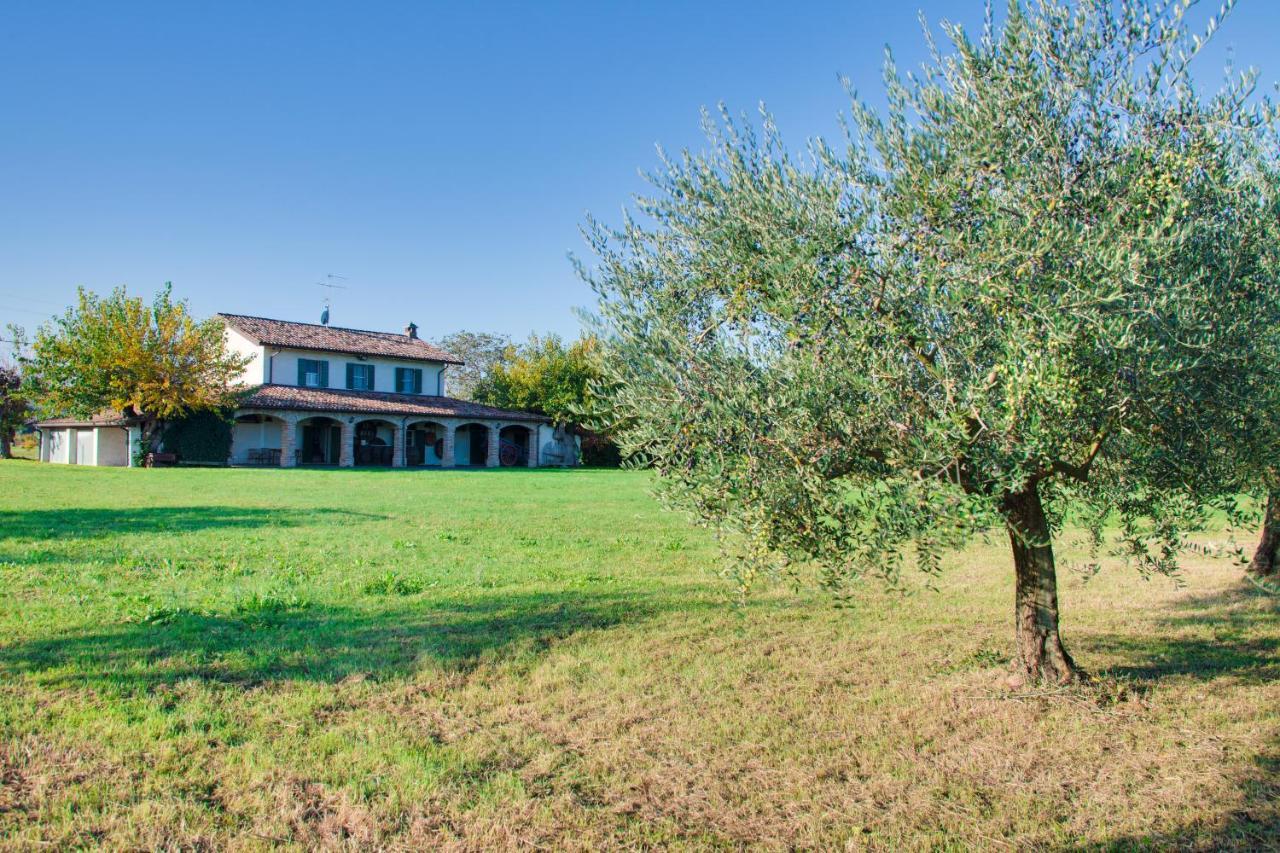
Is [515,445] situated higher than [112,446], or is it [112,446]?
[515,445]

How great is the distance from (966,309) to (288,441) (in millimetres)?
39292

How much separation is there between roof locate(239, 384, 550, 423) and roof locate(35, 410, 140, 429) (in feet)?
18.8

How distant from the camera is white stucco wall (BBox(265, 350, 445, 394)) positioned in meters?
42.2

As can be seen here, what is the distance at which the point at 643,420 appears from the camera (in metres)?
6.07

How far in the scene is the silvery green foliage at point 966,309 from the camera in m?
4.80

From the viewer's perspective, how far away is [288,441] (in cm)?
3956

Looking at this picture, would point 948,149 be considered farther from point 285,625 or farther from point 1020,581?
point 285,625

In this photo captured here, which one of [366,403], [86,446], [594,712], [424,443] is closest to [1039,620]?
[594,712]

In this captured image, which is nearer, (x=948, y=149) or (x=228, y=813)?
(x=228, y=813)

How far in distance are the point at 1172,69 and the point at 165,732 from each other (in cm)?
788

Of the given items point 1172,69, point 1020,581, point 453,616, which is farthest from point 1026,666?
point 453,616

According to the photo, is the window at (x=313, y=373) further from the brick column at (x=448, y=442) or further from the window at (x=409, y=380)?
the brick column at (x=448, y=442)

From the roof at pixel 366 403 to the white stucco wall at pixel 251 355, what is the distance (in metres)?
1.09

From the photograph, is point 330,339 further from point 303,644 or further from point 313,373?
point 303,644
